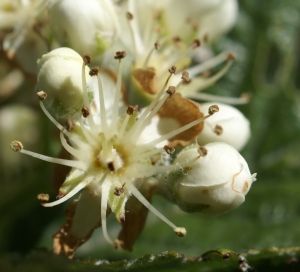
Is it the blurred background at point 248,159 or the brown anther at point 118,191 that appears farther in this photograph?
the blurred background at point 248,159

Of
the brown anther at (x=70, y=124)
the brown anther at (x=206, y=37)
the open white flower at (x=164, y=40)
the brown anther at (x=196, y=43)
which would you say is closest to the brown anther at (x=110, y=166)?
the brown anther at (x=70, y=124)

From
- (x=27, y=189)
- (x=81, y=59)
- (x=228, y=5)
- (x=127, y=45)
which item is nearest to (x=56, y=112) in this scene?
(x=81, y=59)

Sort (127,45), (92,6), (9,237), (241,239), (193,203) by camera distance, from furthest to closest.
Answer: (9,237)
(241,239)
(127,45)
(92,6)
(193,203)

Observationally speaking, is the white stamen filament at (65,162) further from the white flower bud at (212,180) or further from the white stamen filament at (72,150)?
the white flower bud at (212,180)

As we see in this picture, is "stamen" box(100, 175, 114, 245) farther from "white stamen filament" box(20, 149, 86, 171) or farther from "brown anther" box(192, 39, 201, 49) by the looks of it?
"brown anther" box(192, 39, 201, 49)

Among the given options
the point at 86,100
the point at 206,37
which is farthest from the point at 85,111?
the point at 206,37

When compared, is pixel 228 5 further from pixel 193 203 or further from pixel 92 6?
pixel 193 203
